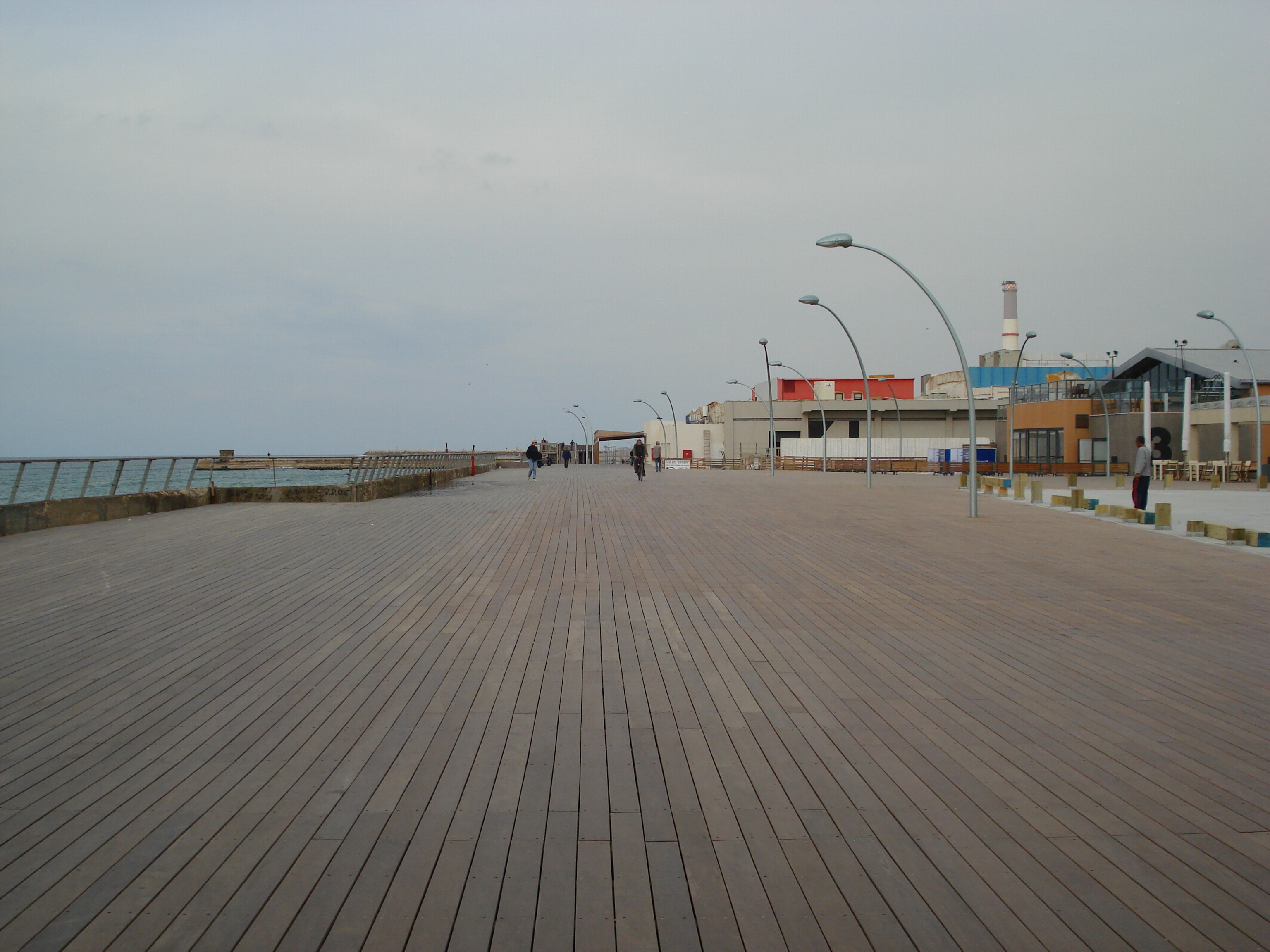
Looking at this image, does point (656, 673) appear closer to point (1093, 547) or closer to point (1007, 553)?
point (1007, 553)

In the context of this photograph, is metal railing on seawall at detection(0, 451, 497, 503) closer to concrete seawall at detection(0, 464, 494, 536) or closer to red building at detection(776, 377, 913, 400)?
concrete seawall at detection(0, 464, 494, 536)

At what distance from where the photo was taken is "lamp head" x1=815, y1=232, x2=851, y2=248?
19.1 meters

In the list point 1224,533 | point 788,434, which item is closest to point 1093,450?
point 788,434

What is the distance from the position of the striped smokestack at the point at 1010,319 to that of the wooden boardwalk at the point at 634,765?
261 ft

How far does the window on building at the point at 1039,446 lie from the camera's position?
48.5 m

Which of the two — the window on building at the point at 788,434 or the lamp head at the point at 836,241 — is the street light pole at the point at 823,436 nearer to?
the window on building at the point at 788,434

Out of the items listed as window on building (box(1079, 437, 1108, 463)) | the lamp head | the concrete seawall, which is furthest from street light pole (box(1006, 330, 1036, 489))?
the concrete seawall

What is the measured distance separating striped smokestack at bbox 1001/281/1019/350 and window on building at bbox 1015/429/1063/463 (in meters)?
33.5

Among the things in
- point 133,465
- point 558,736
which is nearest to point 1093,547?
point 558,736

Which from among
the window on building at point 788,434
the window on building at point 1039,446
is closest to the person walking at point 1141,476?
the window on building at point 1039,446

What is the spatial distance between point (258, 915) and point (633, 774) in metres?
1.68

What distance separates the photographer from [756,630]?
7.29 metres

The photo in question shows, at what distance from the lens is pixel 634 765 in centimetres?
422

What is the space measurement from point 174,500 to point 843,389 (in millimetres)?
68401
